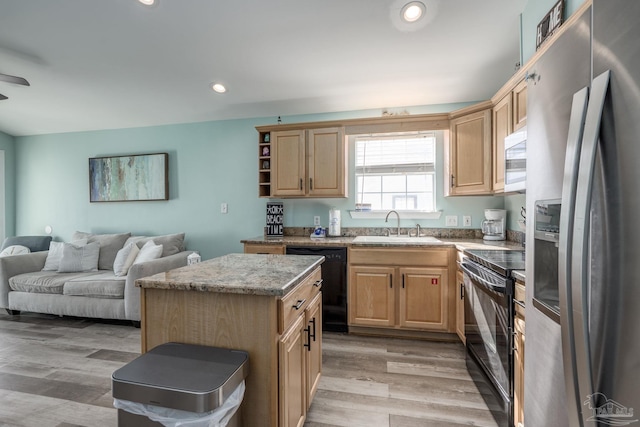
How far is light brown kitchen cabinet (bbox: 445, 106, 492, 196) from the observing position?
8.66 ft

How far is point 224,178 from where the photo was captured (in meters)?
3.86

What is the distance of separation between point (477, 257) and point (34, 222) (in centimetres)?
624

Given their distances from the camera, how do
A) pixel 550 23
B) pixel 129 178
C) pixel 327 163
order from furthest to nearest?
1. pixel 129 178
2. pixel 327 163
3. pixel 550 23

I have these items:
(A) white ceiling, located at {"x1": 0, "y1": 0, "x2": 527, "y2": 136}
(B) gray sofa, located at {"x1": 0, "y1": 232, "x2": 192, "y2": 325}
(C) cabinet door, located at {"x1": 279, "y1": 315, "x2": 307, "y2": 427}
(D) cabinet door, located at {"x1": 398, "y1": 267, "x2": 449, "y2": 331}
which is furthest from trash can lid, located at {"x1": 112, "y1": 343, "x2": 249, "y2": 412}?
(A) white ceiling, located at {"x1": 0, "y1": 0, "x2": 527, "y2": 136}

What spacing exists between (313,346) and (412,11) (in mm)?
2475

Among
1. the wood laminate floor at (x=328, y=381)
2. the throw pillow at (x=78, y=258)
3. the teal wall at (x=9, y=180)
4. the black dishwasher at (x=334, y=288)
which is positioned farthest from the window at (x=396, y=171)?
the teal wall at (x=9, y=180)

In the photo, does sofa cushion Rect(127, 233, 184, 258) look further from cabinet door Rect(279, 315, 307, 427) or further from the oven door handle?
the oven door handle

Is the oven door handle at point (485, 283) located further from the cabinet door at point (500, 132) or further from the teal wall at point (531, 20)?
the teal wall at point (531, 20)

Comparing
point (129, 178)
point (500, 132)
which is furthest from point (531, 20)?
point (129, 178)

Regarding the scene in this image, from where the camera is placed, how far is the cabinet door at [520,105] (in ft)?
6.57

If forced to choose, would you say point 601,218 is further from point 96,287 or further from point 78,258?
point 78,258

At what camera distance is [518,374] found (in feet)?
4.64

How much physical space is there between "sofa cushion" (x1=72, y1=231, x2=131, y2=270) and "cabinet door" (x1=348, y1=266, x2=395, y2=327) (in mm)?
3207

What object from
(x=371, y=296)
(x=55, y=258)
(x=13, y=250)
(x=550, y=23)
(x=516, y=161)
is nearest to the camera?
(x=550, y=23)
